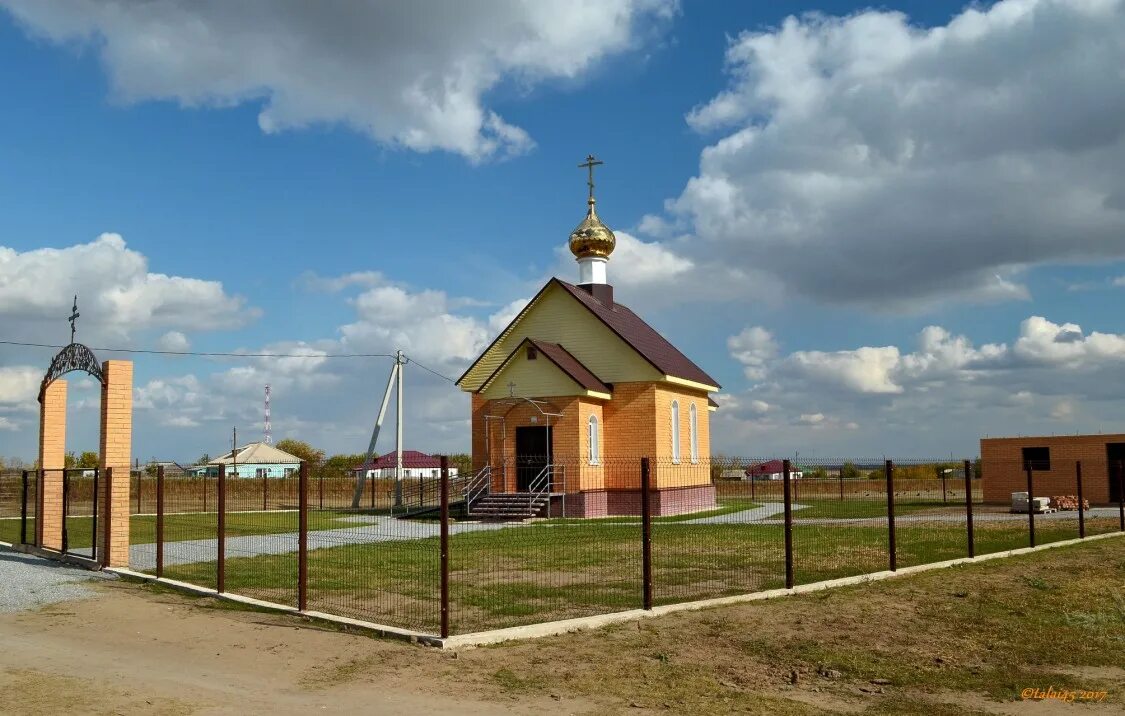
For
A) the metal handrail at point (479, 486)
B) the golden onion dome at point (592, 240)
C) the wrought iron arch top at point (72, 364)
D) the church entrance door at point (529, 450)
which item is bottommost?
the metal handrail at point (479, 486)

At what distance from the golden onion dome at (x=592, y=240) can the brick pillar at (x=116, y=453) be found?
19887 mm

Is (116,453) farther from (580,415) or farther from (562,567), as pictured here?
(580,415)

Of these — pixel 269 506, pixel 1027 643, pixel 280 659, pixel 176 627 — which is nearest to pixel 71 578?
pixel 176 627

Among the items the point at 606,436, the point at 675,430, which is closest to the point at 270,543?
the point at 606,436

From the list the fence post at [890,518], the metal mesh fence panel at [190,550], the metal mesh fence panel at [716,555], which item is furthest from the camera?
the metal mesh fence panel at [190,550]

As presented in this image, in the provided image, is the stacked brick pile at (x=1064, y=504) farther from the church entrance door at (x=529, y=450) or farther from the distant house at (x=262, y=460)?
the distant house at (x=262, y=460)

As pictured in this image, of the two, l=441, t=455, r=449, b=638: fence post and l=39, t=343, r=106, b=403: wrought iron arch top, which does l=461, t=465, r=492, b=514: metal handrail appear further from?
l=441, t=455, r=449, b=638: fence post

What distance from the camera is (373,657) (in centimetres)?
852

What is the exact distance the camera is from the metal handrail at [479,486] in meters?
26.9

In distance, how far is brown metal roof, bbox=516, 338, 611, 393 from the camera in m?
28.0

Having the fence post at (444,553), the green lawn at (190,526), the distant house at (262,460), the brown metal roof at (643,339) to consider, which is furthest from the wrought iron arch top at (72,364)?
the distant house at (262,460)

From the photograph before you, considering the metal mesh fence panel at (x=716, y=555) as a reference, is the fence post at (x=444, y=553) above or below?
above

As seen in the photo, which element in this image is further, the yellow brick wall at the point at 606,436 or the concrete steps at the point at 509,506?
the yellow brick wall at the point at 606,436

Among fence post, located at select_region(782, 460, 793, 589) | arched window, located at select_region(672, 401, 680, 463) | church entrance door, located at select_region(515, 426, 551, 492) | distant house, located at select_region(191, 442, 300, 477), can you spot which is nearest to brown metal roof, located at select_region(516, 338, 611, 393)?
church entrance door, located at select_region(515, 426, 551, 492)
